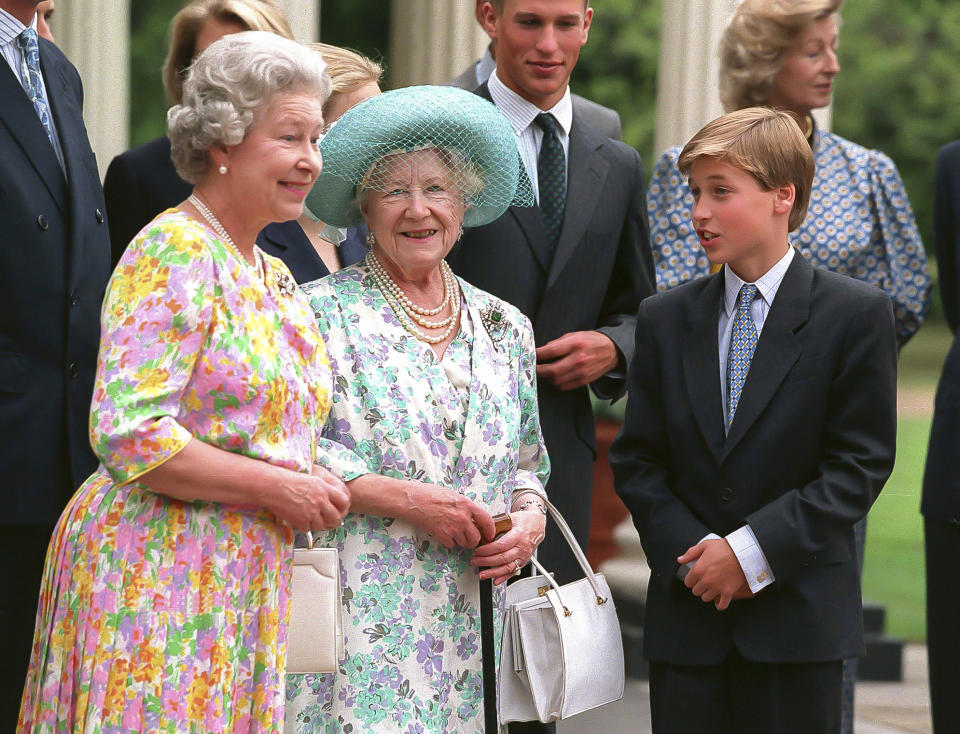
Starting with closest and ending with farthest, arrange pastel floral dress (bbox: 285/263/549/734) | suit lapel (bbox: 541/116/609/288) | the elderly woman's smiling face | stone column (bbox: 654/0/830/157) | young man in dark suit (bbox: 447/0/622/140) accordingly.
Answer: pastel floral dress (bbox: 285/263/549/734) → the elderly woman's smiling face → suit lapel (bbox: 541/116/609/288) → young man in dark suit (bbox: 447/0/622/140) → stone column (bbox: 654/0/830/157)

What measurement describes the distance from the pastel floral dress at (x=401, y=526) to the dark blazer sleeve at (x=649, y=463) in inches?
17.0

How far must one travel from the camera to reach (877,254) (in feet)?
16.2

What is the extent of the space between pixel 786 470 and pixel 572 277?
3.20 feet

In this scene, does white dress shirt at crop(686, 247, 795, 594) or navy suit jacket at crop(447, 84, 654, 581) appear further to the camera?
navy suit jacket at crop(447, 84, 654, 581)

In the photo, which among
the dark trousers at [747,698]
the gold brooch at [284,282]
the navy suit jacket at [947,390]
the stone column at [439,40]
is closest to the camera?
the gold brooch at [284,282]

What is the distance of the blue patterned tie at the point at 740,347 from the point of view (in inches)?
140

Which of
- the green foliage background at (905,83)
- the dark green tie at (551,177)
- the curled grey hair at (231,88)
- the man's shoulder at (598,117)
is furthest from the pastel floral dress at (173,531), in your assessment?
the green foliage background at (905,83)

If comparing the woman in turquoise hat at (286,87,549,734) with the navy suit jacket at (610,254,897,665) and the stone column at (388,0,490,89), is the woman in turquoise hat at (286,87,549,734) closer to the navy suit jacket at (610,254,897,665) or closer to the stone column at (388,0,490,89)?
the navy suit jacket at (610,254,897,665)

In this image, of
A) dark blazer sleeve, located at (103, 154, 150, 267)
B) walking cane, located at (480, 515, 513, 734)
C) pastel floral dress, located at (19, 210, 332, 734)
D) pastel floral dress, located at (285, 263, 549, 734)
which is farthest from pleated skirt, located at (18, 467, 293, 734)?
dark blazer sleeve, located at (103, 154, 150, 267)

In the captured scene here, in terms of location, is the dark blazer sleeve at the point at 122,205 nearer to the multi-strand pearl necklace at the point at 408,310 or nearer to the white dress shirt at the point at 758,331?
the multi-strand pearl necklace at the point at 408,310

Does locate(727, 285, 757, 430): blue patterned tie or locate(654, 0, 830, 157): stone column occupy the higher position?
locate(654, 0, 830, 157): stone column

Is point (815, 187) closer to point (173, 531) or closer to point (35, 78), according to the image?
point (35, 78)

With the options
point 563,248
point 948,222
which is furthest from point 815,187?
point 563,248

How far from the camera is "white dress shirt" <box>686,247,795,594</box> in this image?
11.3 ft
